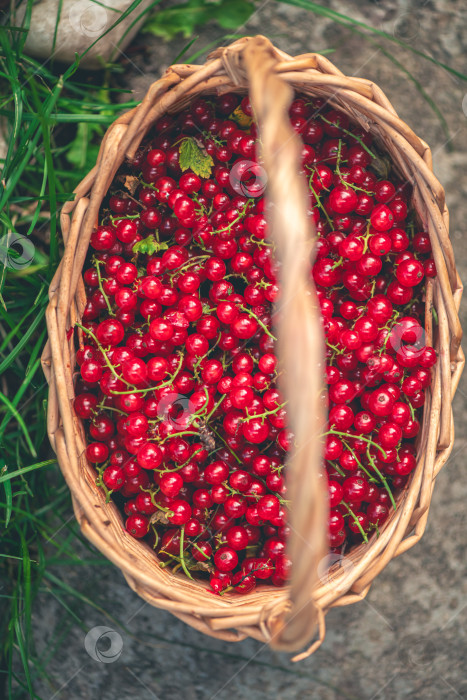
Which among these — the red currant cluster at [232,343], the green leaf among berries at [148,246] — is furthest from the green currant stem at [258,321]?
the green leaf among berries at [148,246]

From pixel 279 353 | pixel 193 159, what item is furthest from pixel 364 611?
pixel 193 159

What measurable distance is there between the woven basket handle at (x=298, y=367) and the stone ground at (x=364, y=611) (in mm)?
629

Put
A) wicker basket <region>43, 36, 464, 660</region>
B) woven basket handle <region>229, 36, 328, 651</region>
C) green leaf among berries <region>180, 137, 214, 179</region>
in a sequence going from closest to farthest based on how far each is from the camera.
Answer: woven basket handle <region>229, 36, 328, 651</region>
wicker basket <region>43, 36, 464, 660</region>
green leaf among berries <region>180, 137, 214, 179</region>

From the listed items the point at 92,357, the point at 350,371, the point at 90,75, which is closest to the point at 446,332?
the point at 350,371

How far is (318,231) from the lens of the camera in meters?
0.95

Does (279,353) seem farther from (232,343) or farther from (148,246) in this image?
(148,246)

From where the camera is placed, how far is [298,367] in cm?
61

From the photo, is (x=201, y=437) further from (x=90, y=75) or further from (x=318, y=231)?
(x=90, y=75)

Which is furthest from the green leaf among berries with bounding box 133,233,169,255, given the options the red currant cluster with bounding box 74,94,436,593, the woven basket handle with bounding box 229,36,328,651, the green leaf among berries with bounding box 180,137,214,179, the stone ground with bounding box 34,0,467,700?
the stone ground with bounding box 34,0,467,700

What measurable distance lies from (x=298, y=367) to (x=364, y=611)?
816mm

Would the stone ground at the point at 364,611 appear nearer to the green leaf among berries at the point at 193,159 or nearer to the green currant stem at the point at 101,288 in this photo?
the green leaf among berries at the point at 193,159

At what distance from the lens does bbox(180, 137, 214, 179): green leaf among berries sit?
3.12 ft

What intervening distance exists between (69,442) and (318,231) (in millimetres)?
521

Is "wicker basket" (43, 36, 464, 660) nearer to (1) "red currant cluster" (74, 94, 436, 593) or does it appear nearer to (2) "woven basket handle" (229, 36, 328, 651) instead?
(1) "red currant cluster" (74, 94, 436, 593)
